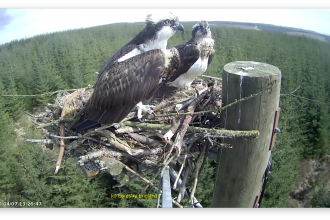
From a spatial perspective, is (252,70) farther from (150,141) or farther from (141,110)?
(141,110)

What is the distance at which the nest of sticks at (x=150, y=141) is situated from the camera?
254 centimetres

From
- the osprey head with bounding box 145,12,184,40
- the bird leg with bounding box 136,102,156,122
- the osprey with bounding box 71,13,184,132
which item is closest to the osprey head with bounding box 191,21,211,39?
the osprey head with bounding box 145,12,184,40

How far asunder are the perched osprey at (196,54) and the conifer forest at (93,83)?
1.56 metres

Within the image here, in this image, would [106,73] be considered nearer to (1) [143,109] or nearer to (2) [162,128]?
(1) [143,109]

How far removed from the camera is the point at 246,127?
212cm

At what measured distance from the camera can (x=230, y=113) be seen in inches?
87.4

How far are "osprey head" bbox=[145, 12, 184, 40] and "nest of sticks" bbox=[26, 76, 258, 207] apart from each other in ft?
3.29

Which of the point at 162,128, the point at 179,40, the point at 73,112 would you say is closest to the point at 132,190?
the point at 73,112

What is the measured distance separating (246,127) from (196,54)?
2077 millimetres

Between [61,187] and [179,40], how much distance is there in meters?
19.6

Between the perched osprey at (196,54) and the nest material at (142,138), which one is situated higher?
the perched osprey at (196,54)

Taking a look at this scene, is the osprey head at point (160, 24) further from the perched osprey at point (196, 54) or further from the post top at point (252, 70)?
the post top at point (252, 70)

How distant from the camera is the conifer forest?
410 inches

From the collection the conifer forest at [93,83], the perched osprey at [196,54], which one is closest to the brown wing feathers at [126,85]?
the perched osprey at [196,54]
